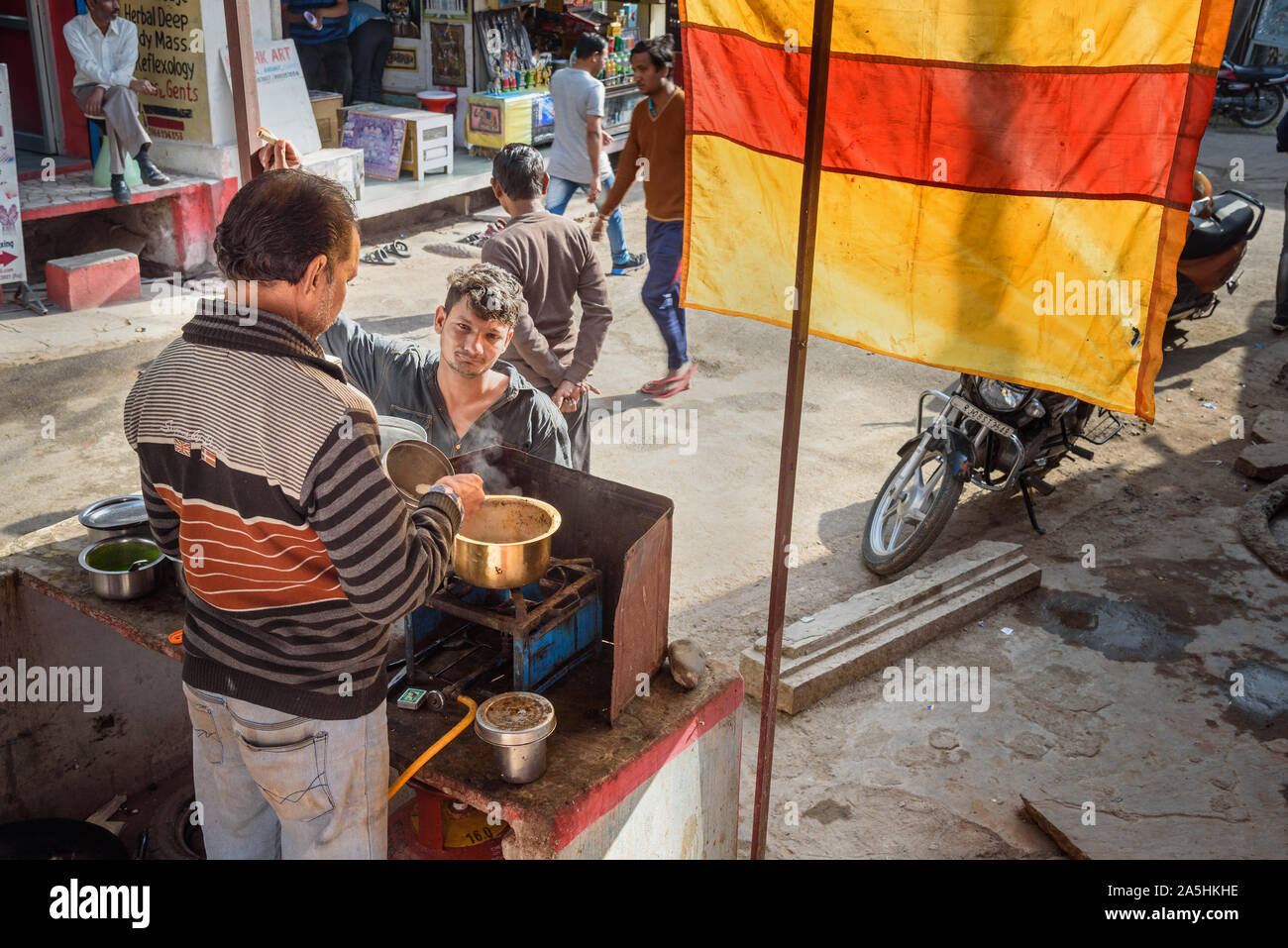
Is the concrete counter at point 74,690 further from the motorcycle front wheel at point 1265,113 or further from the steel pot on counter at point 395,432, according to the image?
the motorcycle front wheel at point 1265,113

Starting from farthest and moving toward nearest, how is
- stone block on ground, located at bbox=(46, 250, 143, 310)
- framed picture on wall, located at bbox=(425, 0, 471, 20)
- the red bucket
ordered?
the red bucket → framed picture on wall, located at bbox=(425, 0, 471, 20) → stone block on ground, located at bbox=(46, 250, 143, 310)

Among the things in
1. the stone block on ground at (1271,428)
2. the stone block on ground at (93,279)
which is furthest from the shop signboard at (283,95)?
the stone block on ground at (1271,428)

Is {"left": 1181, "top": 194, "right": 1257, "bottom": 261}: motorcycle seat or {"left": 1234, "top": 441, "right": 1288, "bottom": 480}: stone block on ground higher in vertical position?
{"left": 1181, "top": 194, "right": 1257, "bottom": 261}: motorcycle seat

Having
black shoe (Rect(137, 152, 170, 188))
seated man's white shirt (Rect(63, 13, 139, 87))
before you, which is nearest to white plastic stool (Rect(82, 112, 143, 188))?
black shoe (Rect(137, 152, 170, 188))

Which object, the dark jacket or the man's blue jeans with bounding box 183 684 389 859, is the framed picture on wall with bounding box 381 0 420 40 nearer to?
the dark jacket

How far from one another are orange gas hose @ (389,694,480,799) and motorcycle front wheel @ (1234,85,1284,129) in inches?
677

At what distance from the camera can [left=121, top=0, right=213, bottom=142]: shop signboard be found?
8820 mm

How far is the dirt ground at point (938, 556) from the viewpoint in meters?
4.12

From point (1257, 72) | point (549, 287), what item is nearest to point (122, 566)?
point (549, 287)

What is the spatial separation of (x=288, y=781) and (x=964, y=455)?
3976 millimetres

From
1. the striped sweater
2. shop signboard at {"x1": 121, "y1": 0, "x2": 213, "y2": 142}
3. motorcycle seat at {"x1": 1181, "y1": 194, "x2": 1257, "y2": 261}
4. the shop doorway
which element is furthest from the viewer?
the shop doorway

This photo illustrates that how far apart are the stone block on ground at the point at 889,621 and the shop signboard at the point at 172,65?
6.79m

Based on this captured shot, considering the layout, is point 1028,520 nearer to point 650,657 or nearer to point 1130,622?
point 1130,622
